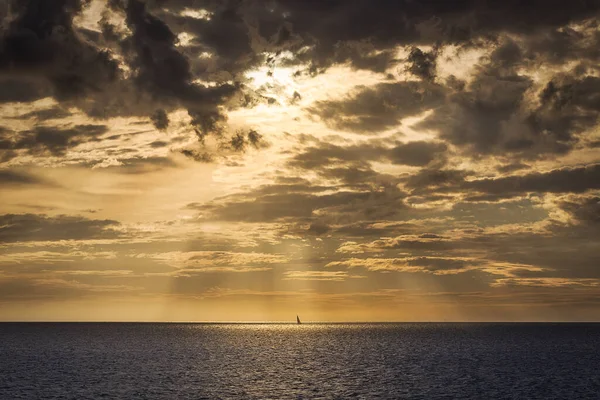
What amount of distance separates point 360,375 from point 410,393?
26262mm

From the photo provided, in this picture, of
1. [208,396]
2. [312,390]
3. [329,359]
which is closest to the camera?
[208,396]

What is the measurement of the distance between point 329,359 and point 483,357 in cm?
3962

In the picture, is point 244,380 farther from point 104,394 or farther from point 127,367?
point 127,367

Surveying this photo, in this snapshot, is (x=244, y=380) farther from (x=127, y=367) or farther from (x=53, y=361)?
(x=53, y=361)

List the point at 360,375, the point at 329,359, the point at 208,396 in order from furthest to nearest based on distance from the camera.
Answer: the point at 329,359 < the point at 360,375 < the point at 208,396

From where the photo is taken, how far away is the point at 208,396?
272 ft

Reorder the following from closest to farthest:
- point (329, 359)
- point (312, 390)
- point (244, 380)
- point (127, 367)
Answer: point (312, 390)
point (244, 380)
point (127, 367)
point (329, 359)

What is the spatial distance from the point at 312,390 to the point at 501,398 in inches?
992

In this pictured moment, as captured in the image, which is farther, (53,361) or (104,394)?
(53,361)

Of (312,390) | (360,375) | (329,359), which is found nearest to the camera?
(312,390)

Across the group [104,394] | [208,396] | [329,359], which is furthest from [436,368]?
[104,394]

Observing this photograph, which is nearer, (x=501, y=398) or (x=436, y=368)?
(x=501, y=398)

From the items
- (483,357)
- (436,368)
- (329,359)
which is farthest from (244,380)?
Result: (483,357)

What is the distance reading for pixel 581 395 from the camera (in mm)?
86375
